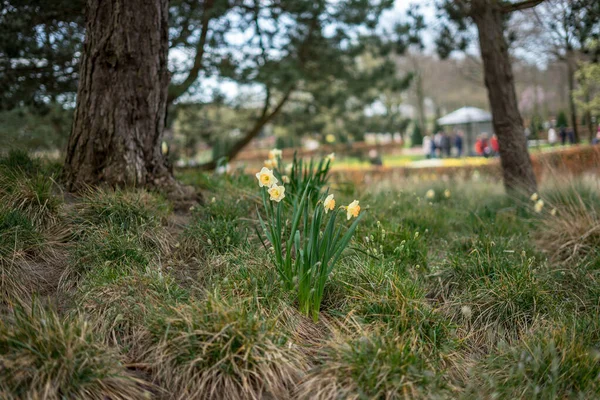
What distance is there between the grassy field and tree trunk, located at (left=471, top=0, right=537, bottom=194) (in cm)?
167

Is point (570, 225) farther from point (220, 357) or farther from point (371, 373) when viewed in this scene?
point (220, 357)

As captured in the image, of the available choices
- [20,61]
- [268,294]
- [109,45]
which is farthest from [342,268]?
[20,61]

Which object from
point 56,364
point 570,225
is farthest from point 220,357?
point 570,225

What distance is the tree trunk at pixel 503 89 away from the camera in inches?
260

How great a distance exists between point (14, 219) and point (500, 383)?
327cm

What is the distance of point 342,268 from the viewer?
3629mm

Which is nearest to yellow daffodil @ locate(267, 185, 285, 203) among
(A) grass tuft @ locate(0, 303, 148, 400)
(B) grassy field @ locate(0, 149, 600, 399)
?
(B) grassy field @ locate(0, 149, 600, 399)

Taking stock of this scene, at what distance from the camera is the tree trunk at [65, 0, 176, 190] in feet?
14.6

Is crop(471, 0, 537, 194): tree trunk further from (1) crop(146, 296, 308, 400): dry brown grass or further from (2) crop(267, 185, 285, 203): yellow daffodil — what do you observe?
(1) crop(146, 296, 308, 400): dry brown grass

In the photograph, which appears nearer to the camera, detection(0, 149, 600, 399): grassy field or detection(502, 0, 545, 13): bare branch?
detection(0, 149, 600, 399): grassy field

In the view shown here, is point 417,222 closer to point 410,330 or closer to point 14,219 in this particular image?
point 410,330

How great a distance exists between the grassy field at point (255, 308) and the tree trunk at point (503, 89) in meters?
1.67

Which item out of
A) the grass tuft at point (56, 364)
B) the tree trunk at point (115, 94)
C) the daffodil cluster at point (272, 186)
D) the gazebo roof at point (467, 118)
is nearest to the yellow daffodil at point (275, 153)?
the tree trunk at point (115, 94)

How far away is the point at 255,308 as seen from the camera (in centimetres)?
311
